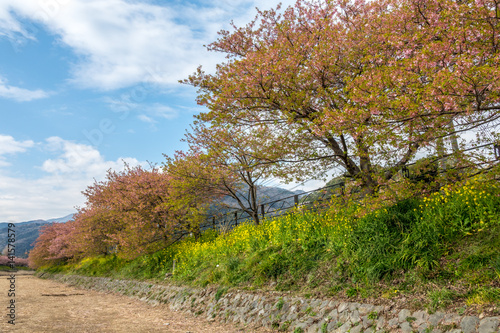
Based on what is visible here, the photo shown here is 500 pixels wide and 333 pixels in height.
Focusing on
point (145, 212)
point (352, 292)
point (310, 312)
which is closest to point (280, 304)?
point (310, 312)

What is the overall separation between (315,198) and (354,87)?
9.86m

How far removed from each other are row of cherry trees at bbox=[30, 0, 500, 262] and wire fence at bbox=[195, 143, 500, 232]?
46 centimetres

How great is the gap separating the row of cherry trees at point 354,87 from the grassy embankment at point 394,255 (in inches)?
49.0

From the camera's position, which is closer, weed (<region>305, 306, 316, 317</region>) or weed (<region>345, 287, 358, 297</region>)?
weed (<region>345, 287, 358, 297</region>)

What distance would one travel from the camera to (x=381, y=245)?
675cm

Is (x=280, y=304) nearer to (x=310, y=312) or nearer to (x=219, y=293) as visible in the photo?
(x=310, y=312)

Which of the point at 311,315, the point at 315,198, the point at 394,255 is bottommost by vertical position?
the point at 311,315

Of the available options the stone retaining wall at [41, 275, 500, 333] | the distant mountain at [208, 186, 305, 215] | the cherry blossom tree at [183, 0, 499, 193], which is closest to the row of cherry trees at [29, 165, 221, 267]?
the distant mountain at [208, 186, 305, 215]

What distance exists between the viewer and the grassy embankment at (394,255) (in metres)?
5.37

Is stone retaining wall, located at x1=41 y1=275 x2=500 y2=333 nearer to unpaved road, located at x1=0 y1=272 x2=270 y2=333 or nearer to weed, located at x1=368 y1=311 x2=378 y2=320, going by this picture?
weed, located at x1=368 y1=311 x2=378 y2=320

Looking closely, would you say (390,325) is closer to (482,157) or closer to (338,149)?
(482,157)

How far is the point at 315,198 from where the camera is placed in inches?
615

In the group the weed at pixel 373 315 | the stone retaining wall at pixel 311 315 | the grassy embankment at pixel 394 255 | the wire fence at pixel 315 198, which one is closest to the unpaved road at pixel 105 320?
the stone retaining wall at pixel 311 315

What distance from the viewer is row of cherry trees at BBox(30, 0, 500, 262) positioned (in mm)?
5536
